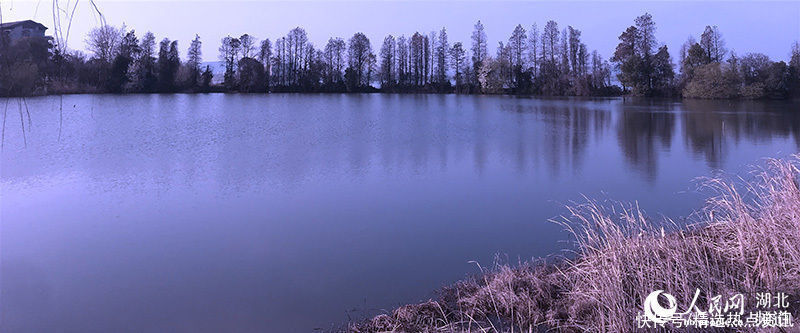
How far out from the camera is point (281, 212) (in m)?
6.60

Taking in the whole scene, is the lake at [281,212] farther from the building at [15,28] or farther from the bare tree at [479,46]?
the bare tree at [479,46]

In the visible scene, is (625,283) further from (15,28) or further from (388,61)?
(388,61)

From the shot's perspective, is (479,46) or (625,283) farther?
(479,46)

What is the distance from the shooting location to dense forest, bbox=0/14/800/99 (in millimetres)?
35688

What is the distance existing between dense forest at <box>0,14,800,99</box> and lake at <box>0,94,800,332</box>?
2496 cm

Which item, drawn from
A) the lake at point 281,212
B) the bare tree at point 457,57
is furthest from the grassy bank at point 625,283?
the bare tree at point 457,57

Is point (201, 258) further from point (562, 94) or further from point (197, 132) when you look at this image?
point (562, 94)

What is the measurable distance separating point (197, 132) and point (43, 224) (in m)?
9.10

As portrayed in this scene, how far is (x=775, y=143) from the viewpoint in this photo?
1326cm

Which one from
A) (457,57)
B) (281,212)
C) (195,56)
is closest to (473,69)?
(457,57)

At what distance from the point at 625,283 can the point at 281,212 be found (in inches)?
161

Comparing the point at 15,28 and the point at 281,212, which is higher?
the point at 15,28

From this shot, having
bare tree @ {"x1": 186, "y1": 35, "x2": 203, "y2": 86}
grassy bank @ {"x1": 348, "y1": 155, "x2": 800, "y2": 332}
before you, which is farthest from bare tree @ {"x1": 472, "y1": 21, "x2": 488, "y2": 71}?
grassy bank @ {"x1": 348, "y1": 155, "x2": 800, "y2": 332}

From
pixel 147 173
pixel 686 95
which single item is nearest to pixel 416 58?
pixel 686 95
